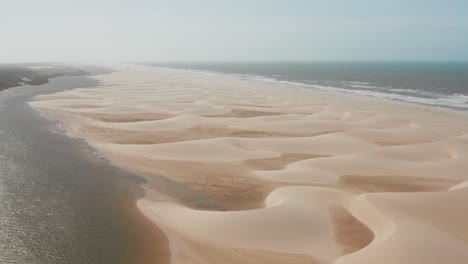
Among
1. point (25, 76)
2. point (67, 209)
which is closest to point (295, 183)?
point (67, 209)

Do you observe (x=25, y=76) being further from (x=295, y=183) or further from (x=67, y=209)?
(x=295, y=183)

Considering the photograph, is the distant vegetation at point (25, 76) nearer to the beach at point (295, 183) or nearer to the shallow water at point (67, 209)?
the beach at point (295, 183)

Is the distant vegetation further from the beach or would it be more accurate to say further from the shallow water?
the shallow water

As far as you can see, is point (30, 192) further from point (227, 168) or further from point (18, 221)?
point (227, 168)

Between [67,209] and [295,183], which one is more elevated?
[295,183]

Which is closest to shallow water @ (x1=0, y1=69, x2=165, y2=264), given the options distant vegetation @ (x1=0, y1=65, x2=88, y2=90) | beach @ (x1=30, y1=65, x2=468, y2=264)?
beach @ (x1=30, y1=65, x2=468, y2=264)

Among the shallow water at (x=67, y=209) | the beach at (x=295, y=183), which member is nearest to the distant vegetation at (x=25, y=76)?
the beach at (x=295, y=183)
